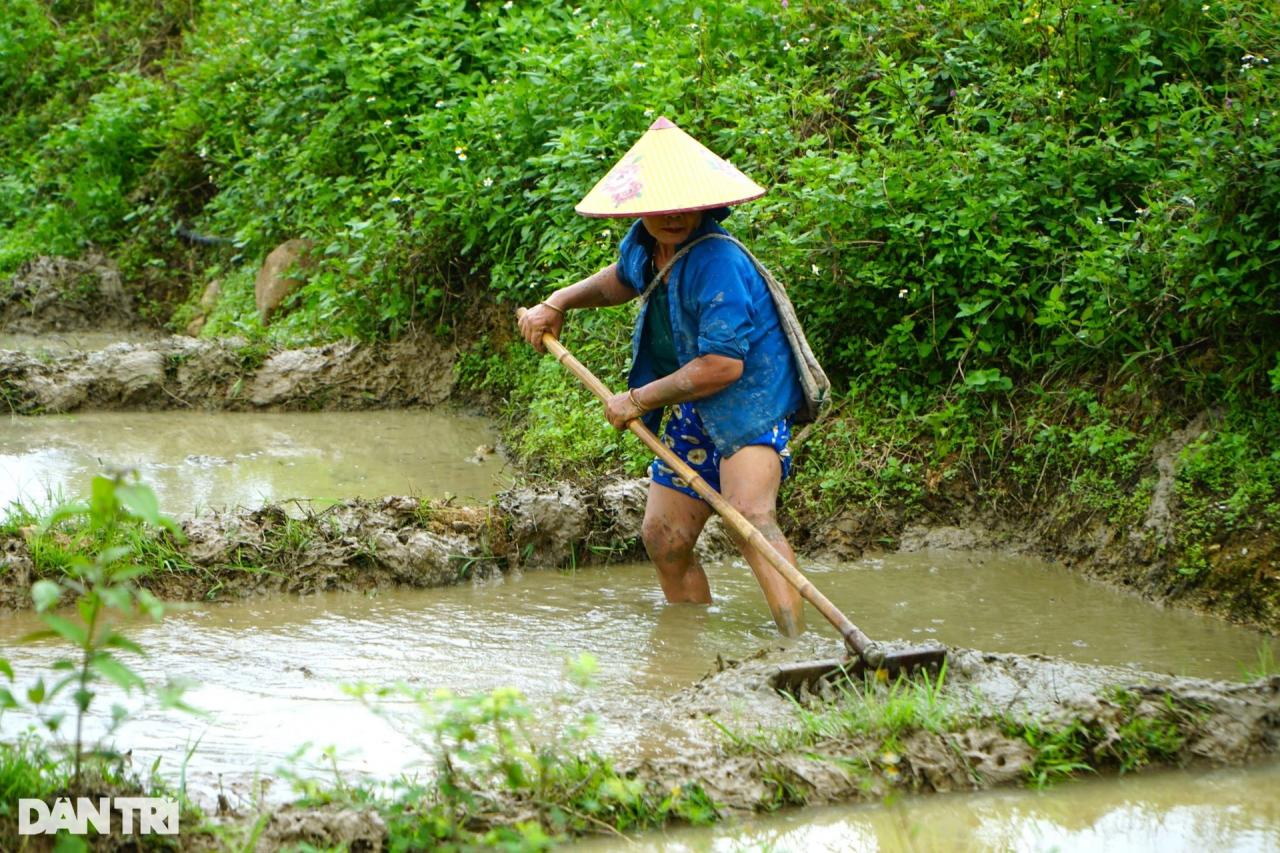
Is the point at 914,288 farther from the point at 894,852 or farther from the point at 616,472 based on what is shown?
the point at 894,852

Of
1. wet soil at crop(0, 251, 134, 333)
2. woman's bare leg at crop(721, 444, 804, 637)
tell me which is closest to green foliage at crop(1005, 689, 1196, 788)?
woman's bare leg at crop(721, 444, 804, 637)

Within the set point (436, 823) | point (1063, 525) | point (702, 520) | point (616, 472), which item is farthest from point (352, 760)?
point (1063, 525)

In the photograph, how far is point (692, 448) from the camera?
15.6 feet

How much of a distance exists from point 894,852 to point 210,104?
10.0m

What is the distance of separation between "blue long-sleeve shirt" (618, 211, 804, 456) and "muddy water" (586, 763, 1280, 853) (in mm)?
1572

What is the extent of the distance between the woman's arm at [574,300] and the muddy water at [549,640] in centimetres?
105

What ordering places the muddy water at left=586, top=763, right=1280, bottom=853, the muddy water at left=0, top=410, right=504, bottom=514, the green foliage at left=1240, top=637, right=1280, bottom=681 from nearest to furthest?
the muddy water at left=586, top=763, right=1280, bottom=853, the green foliage at left=1240, top=637, right=1280, bottom=681, the muddy water at left=0, top=410, right=504, bottom=514

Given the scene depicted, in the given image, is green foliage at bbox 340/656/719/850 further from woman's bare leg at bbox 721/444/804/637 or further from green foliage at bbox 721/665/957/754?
woman's bare leg at bbox 721/444/804/637

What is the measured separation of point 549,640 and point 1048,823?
1972 millimetres

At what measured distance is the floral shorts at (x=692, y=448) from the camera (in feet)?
15.4

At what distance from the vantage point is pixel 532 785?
123 inches

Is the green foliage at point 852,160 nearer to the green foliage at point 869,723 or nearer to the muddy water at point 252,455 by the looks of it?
the muddy water at point 252,455

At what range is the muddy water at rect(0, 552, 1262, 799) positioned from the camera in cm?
367

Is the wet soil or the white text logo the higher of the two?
the white text logo
